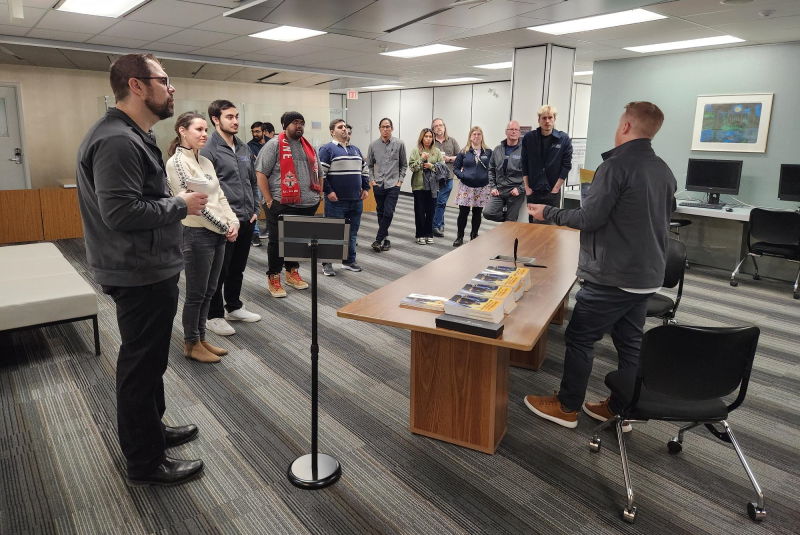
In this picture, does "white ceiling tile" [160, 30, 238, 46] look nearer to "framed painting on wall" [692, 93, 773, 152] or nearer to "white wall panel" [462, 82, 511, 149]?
"framed painting on wall" [692, 93, 773, 152]

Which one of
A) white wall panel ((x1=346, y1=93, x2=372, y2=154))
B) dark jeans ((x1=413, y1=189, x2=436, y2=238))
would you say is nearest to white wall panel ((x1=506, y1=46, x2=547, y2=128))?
dark jeans ((x1=413, y1=189, x2=436, y2=238))

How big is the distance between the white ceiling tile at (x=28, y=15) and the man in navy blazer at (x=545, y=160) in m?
5.02

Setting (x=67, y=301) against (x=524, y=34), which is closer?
(x=67, y=301)

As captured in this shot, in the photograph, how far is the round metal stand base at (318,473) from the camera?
2.43m

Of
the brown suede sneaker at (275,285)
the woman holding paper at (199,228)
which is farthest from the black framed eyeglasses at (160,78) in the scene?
the brown suede sneaker at (275,285)

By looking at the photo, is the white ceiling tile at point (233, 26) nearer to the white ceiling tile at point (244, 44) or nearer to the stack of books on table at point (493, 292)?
the white ceiling tile at point (244, 44)

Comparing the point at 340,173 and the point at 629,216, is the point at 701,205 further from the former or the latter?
the point at 629,216

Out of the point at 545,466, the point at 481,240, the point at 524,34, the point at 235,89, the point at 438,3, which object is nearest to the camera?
the point at 545,466

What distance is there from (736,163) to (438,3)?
442 centimetres

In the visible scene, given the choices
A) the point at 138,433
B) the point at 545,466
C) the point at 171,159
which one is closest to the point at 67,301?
the point at 171,159

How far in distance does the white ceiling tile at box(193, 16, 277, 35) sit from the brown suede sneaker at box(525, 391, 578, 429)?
4679 mm

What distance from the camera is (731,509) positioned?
7.71 ft

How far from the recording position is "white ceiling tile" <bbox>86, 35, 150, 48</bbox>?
648 cm

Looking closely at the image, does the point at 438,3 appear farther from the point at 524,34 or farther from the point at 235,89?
the point at 235,89
